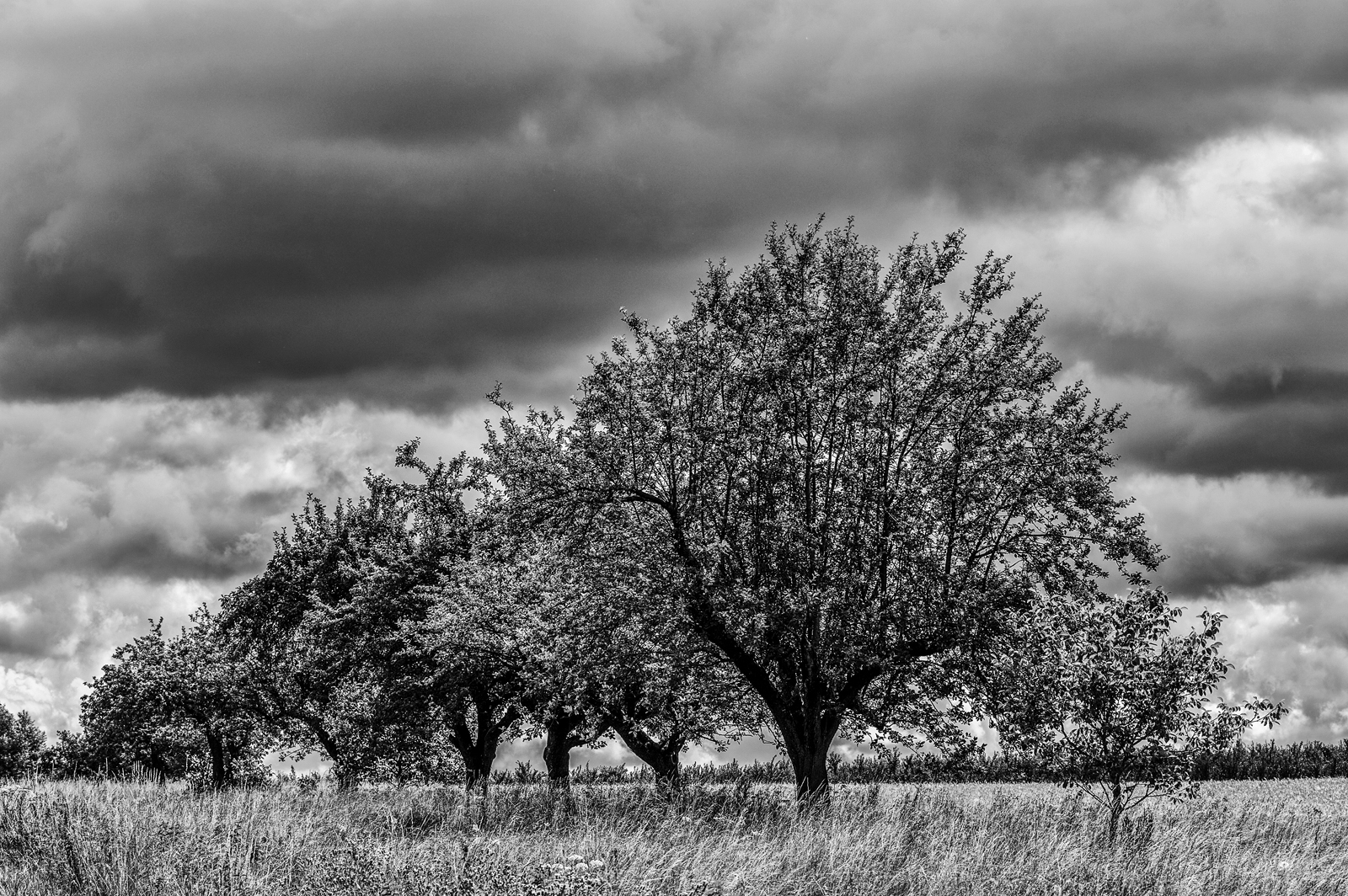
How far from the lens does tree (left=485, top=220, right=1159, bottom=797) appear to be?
2545 cm

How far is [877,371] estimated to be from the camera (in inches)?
1040

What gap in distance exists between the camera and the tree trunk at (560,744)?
3669 centimetres

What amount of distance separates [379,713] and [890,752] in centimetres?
1788

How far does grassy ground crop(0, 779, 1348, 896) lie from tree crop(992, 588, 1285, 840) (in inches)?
40.4

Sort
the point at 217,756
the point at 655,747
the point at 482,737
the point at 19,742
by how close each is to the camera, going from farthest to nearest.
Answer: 1. the point at 19,742
2. the point at 217,756
3. the point at 482,737
4. the point at 655,747

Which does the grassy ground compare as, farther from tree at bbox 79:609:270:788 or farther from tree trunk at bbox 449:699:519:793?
tree at bbox 79:609:270:788

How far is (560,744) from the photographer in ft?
123

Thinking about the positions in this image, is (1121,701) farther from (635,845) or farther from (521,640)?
(521,640)

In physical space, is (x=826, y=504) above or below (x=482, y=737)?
above

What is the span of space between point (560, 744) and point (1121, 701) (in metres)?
20.5

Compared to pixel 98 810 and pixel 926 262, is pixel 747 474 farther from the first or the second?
pixel 98 810

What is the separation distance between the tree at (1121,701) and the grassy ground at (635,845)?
1.03 metres

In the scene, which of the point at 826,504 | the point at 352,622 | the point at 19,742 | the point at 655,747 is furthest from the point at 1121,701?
the point at 19,742

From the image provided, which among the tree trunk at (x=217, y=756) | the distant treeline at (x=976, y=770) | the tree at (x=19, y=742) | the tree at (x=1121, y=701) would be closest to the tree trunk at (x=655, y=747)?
the distant treeline at (x=976, y=770)
